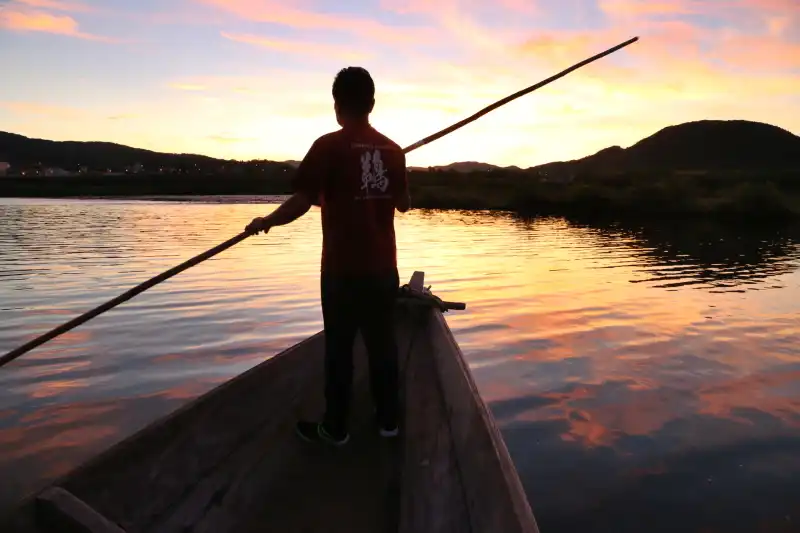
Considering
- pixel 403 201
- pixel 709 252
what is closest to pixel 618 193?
pixel 709 252

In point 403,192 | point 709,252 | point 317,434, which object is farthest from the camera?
point 709,252

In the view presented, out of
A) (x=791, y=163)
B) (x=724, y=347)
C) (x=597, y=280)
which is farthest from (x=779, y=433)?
(x=791, y=163)

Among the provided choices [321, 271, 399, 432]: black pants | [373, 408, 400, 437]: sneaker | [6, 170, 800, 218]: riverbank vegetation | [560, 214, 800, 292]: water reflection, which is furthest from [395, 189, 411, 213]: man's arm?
[6, 170, 800, 218]: riverbank vegetation

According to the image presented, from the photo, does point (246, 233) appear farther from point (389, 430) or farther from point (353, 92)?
Result: point (389, 430)

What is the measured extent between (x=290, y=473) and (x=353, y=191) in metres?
1.95

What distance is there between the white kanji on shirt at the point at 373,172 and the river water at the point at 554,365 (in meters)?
2.97

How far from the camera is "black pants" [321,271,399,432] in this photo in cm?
416

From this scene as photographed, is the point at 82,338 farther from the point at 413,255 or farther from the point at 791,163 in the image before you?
the point at 791,163

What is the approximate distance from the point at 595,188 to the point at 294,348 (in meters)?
67.0

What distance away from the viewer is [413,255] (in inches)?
1000

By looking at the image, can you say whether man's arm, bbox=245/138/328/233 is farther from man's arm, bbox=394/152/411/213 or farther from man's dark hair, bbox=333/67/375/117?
man's arm, bbox=394/152/411/213

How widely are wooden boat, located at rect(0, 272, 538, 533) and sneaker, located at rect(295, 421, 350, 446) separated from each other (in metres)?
0.07

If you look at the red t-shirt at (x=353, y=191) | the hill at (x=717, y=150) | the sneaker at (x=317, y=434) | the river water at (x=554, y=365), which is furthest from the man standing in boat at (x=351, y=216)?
the hill at (x=717, y=150)

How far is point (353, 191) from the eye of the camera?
13.1 ft
